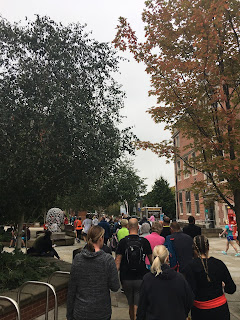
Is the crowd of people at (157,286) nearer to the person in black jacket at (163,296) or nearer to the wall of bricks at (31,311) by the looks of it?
the person in black jacket at (163,296)

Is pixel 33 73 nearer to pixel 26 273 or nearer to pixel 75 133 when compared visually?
pixel 75 133

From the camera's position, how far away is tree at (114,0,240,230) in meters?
6.38

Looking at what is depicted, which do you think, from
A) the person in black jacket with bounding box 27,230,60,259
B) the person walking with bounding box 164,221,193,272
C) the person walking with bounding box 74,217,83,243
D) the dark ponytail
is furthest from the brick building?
the dark ponytail

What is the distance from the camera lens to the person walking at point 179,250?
5.67m

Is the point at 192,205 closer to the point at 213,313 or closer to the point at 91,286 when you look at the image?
the point at 213,313

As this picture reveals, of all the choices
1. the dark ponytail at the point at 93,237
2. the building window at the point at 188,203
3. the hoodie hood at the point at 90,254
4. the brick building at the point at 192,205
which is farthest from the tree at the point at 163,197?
the hoodie hood at the point at 90,254

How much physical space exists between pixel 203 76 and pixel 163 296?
5.14 meters

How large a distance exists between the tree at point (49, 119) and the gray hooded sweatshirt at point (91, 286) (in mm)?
5118

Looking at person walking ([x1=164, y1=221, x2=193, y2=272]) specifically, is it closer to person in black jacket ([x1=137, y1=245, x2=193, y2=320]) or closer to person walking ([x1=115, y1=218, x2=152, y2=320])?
person walking ([x1=115, y1=218, x2=152, y2=320])

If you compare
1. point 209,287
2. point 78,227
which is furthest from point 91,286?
point 78,227

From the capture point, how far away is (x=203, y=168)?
6.59 m

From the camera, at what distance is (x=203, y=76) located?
663 centimetres

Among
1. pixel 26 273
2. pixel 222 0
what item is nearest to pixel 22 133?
pixel 26 273

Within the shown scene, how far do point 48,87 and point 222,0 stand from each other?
4.87 meters
